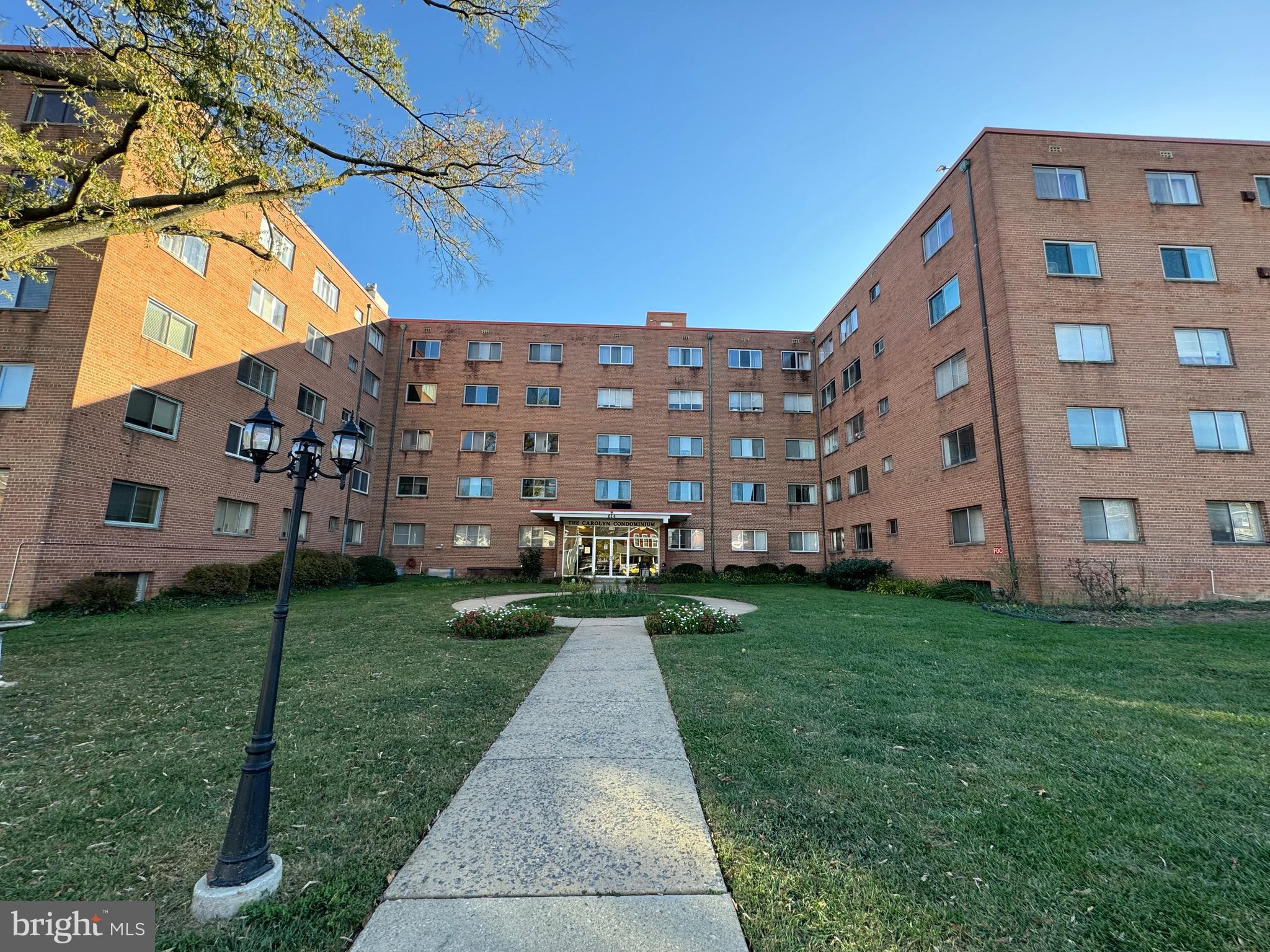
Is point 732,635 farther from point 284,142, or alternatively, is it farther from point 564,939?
point 284,142

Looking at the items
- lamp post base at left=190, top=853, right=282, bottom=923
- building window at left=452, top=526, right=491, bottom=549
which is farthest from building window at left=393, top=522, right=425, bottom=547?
lamp post base at left=190, top=853, right=282, bottom=923

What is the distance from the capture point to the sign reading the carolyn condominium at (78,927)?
2.19 meters

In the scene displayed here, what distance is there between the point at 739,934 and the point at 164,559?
1881 cm

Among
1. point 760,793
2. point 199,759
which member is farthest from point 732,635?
point 199,759

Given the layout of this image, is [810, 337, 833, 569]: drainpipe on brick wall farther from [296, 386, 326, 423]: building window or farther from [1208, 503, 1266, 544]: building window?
[296, 386, 326, 423]: building window

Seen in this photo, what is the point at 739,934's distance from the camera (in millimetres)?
2082

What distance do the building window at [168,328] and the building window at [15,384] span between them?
2.47 m

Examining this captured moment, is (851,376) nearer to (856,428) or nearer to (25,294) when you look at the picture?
(856,428)

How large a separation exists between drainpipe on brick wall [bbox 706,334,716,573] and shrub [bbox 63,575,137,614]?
73.6 feet

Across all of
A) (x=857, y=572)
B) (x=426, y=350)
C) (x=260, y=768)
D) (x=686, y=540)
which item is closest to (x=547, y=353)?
(x=426, y=350)

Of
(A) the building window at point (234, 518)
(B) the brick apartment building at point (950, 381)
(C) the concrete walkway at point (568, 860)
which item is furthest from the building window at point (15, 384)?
(C) the concrete walkway at point (568, 860)

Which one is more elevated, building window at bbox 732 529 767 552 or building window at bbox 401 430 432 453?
building window at bbox 401 430 432 453

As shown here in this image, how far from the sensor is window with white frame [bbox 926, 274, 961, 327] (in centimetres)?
1798

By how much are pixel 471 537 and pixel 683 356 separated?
15448mm
